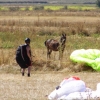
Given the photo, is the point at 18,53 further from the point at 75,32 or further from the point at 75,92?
the point at 75,32

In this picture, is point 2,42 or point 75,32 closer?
point 2,42

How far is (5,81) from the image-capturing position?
14578mm

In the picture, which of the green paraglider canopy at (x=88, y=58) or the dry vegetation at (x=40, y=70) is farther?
the green paraglider canopy at (x=88, y=58)

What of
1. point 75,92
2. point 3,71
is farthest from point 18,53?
point 75,92

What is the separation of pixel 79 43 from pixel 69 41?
1.18m

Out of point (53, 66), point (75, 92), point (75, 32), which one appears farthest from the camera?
point (75, 32)

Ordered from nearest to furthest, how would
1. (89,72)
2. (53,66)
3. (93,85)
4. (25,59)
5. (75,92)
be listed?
1. (75,92)
2. (93,85)
3. (25,59)
4. (89,72)
5. (53,66)

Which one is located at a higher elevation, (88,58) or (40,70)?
(88,58)

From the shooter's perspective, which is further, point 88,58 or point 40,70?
point 88,58

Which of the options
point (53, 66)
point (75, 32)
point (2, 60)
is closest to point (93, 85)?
point (53, 66)

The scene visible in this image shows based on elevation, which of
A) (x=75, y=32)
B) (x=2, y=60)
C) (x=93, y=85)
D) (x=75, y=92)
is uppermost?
(x=75, y=92)

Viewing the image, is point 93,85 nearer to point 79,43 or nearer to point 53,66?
point 53,66

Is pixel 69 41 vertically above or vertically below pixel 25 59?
below

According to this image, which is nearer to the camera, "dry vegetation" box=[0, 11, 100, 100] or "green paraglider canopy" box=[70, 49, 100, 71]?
"dry vegetation" box=[0, 11, 100, 100]
